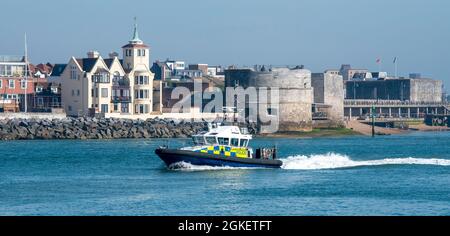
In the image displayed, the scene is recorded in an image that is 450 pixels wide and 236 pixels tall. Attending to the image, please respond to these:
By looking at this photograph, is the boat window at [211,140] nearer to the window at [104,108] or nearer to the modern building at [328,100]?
the window at [104,108]

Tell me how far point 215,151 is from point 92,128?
132 feet

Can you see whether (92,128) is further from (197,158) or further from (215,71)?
(215,71)

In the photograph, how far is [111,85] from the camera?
3900 inches

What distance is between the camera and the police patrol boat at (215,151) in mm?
48188

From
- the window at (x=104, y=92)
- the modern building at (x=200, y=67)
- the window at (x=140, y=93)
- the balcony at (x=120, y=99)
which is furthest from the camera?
the modern building at (x=200, y=67)

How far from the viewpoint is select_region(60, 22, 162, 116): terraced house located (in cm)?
9762

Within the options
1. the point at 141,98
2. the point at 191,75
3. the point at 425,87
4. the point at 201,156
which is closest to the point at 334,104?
the point at 141,98

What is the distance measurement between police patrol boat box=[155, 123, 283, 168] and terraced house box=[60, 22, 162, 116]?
1901 inches

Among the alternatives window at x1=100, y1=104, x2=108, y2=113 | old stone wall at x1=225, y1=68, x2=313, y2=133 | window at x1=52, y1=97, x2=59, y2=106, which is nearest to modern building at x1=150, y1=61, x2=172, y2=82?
window at x1=52, y1=97, x2=59, y2=106

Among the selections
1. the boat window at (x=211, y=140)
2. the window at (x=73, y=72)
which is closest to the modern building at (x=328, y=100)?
the window at (x=73, y=72)

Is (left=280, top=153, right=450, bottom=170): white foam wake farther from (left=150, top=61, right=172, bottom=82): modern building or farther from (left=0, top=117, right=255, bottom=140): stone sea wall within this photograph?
(left=150, top=61, right=172, bottom=82): modern building

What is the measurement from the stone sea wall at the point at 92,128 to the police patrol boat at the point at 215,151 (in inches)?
1487

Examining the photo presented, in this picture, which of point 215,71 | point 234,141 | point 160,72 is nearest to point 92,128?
point 234,141
